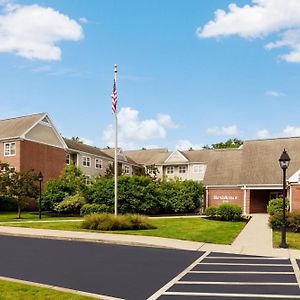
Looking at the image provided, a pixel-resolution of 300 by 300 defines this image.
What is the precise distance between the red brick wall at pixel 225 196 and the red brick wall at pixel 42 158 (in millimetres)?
17060

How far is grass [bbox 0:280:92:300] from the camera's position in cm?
781

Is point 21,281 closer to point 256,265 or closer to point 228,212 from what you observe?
point 256,265

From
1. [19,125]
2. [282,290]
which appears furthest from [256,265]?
[19,125]

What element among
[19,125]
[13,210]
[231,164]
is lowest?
[13,210]

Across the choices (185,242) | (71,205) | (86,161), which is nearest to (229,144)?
(86,161)

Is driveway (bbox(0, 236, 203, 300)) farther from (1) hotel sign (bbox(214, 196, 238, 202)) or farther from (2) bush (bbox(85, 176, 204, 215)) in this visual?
(1) hotel sign (bbox(214, 196, 238, 202))

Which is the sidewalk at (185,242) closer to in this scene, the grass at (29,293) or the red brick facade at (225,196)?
the grass at (29,293)

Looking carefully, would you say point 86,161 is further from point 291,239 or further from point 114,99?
point 291,239

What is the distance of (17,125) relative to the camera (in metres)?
45.5

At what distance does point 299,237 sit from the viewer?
61.2ft

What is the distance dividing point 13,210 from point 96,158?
1649 centimetres

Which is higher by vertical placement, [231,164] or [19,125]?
[19,125]

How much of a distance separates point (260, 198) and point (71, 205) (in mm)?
19142

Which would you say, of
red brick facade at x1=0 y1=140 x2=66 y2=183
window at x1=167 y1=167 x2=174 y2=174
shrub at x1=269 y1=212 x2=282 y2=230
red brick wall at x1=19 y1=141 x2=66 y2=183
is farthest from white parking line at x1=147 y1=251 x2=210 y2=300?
window at x1=167 y1=167 x2=174 y2=174
